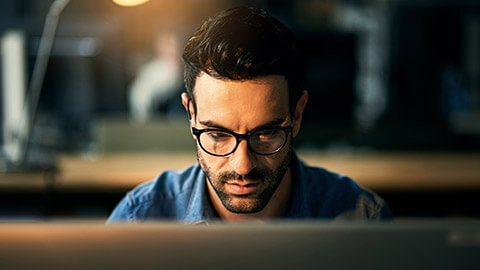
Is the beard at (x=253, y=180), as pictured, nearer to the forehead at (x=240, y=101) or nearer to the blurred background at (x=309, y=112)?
the forehead at (x=240, y=101)

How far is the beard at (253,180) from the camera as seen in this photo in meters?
0.70

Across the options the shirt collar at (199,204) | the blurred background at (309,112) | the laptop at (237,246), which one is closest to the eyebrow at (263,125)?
the shirt collar at (199,204)

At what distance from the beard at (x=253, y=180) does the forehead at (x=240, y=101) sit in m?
0.07

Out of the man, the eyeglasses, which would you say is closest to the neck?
the man

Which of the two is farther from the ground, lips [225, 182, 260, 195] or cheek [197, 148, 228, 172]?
cheek [197, 148, 228, 172]

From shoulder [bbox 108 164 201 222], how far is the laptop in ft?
1.43

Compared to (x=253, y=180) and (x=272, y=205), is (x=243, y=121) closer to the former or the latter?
(x=253, y=180)

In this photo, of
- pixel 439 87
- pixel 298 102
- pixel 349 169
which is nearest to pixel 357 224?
pixel 298 102

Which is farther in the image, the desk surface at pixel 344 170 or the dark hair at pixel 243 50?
the desk surface at pixel 344 170

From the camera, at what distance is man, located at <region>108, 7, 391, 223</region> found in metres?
0.69

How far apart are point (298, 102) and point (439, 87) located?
2.11m

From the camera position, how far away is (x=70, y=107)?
2.42 metres

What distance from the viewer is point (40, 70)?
5.34 ft

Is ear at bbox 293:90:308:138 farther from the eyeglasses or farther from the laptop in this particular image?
the laptop
